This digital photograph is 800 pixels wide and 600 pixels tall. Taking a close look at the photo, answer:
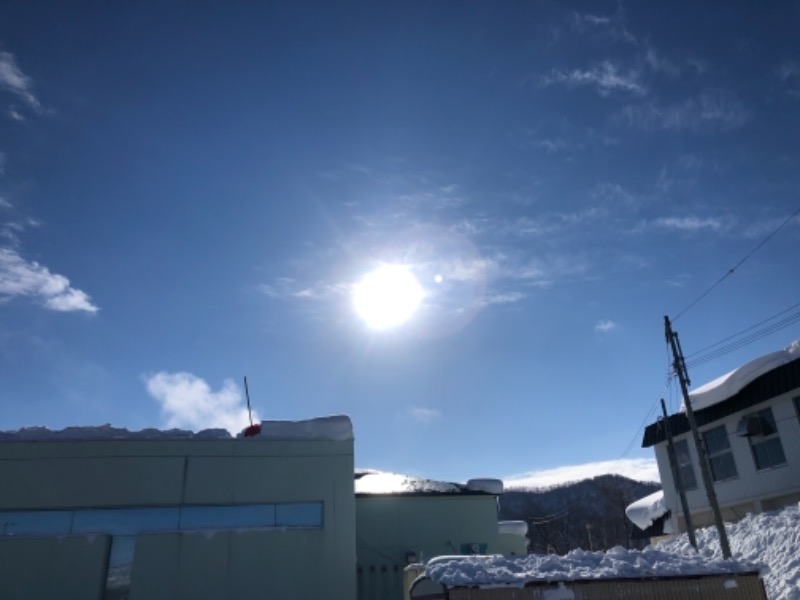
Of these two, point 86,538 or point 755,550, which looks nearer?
point 755,550

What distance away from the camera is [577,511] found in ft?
318

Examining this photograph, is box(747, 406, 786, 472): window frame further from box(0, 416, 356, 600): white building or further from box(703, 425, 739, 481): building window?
box(0, 416, 356, 600): white building

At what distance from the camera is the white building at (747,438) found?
17312 mm

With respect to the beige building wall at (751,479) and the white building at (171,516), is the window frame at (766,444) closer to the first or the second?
the beige building wall at (751,479)

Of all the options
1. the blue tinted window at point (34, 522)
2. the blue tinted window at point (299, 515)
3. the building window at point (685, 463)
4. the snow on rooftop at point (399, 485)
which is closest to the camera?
the blue tinted window at point (34, 522)

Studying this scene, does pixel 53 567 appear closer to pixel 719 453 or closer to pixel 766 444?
pixel 719 453

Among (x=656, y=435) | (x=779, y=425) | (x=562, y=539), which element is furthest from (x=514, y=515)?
(x=779, y=425)

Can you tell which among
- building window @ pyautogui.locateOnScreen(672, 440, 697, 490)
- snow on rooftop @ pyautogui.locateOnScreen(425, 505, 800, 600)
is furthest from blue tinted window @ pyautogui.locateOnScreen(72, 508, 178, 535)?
building window @ pyautogui.locateOnScreen(672, 440, 697, 490)

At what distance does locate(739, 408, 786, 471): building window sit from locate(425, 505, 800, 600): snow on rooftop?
4047 millimetres

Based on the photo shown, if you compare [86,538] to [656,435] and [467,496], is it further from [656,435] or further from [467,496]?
[656,435]

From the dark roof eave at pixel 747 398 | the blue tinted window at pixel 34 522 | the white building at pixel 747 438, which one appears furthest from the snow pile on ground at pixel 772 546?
the blue tinted window at pixel 34 522

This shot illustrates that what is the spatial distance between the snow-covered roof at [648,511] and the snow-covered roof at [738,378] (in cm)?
616

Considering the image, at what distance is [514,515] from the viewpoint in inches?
3708

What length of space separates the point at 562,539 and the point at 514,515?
14926 millimetres
